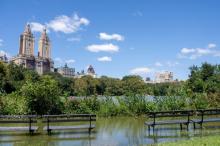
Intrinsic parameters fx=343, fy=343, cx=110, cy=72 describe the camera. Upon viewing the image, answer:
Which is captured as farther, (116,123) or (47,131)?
(116,123)

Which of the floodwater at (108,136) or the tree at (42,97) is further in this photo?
the tree at (42,97)

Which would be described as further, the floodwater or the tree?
the tree

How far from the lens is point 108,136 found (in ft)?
46.7

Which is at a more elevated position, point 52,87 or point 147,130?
→ point 52,87

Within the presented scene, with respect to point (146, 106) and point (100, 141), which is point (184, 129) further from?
point (146, 106)

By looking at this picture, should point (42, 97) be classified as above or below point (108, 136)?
above

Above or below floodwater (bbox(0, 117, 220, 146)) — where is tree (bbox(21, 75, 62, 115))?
above

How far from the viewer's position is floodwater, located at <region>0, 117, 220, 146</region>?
12.6 meters

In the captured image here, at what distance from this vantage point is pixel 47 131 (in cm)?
1521

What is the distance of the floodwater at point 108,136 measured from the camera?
1259 centimetres

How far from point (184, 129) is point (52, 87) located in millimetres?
9745

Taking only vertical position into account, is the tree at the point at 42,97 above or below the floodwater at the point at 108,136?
above

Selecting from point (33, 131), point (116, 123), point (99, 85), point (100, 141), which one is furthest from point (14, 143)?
point (99, 85)

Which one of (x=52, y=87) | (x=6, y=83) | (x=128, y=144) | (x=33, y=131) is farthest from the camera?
(x=6, y=83)
